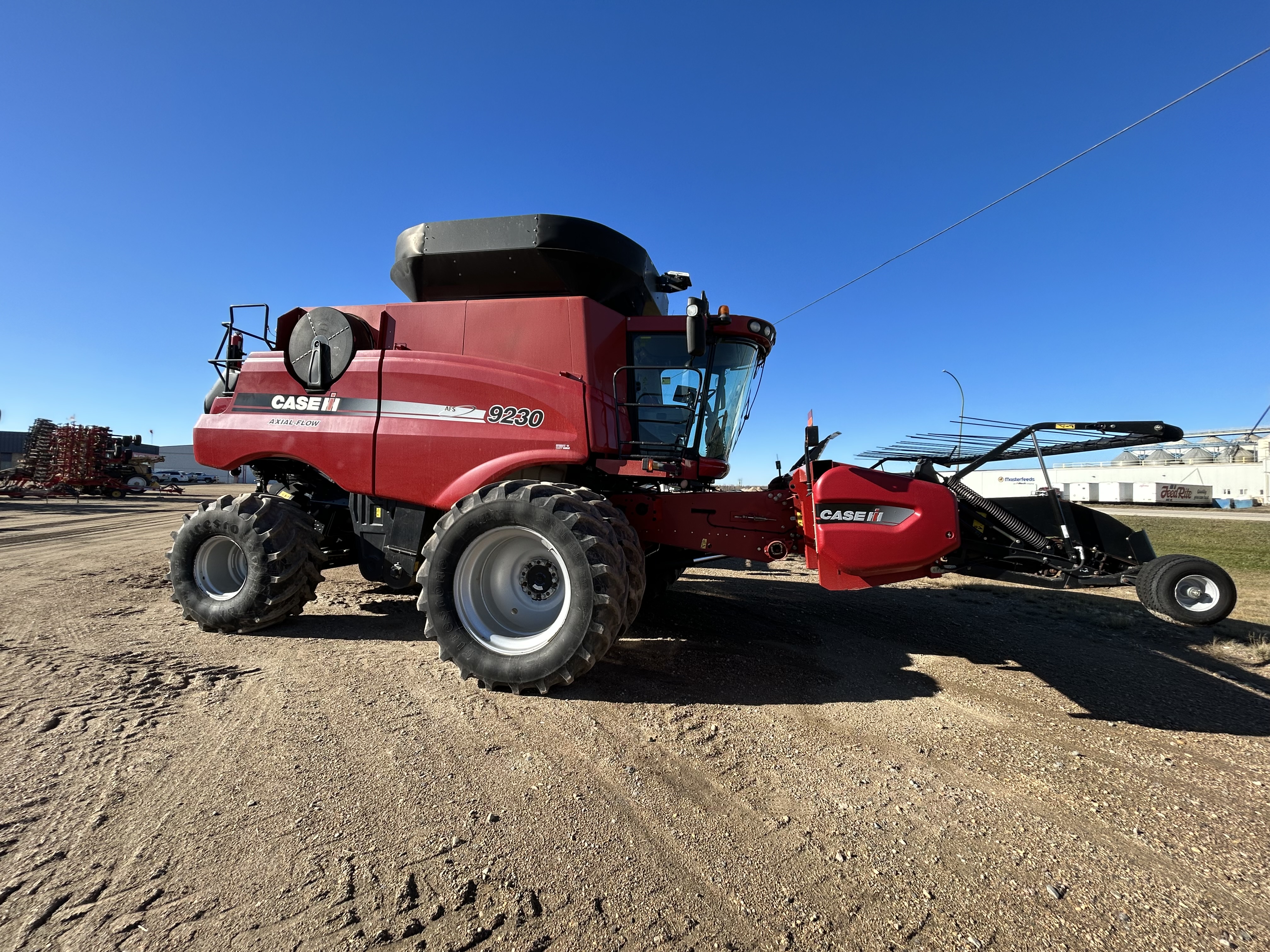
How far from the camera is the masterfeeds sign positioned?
43.1m

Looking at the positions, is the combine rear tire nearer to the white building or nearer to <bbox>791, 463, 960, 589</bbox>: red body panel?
<bbox>791, 463, 960, 589</bbox>: red body panel

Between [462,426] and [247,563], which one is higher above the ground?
[462,426]

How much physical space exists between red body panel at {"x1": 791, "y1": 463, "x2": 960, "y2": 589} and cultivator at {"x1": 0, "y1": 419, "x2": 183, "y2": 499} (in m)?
30.9

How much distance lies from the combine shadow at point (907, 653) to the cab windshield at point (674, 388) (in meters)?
1.77

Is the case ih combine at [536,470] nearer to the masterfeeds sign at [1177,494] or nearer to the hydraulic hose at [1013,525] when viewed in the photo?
the hydraulic hose at [1013,525]

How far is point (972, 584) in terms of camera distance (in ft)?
27.5

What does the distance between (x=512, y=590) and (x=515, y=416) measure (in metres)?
1.33

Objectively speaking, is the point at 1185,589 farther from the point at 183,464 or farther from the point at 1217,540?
the point at 183,464

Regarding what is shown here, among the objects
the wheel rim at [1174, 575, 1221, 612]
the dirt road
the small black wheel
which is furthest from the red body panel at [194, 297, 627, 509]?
the wheel rim at [1174, 575, 1221, 612]

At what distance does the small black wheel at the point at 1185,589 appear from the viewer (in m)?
4.93

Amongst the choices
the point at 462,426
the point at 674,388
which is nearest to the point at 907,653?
the point at 674,388

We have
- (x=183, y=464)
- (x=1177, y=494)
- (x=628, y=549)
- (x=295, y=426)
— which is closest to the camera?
(x=628, y=549)

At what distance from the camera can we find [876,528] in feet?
12.9

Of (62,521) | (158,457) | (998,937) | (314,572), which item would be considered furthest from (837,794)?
(158,457)
